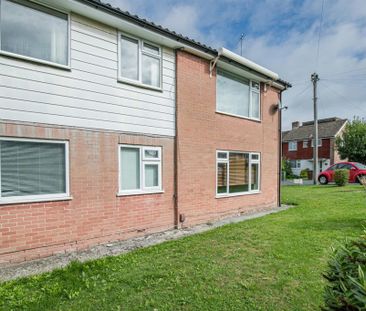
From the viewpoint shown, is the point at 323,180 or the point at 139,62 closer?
the point at 139,62

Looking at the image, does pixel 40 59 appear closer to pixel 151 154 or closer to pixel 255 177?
pixel 151 154

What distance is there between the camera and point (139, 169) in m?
7.23

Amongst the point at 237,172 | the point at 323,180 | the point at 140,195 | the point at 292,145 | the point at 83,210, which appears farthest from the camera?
the point at 292,145

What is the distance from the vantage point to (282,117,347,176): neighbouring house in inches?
1423

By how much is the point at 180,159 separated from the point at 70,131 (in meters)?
3.29

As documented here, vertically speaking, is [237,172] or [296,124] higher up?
[296,124]

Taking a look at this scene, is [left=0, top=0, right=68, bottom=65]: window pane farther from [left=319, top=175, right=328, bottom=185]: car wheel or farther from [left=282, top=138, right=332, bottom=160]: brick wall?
[left=282, top=138, right=332, bottom=160]: brick wall

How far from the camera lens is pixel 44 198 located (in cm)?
557

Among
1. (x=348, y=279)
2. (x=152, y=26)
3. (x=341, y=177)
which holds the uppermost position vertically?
(x=152, y=26)

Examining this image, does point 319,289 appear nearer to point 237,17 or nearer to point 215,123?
point 215,123

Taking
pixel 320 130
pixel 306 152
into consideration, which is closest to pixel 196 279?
pixel 306 152

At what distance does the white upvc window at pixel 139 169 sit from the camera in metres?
6.95

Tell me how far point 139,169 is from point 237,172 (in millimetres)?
4510

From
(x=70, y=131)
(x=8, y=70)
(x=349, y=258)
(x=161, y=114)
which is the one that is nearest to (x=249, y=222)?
(x=161, y=114)
